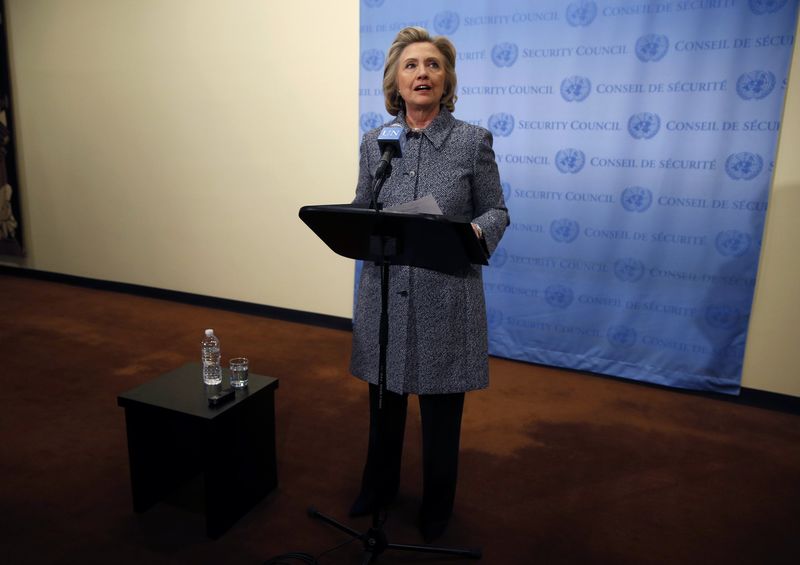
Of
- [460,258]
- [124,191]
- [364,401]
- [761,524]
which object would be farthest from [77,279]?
[761,524]

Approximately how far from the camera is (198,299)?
477 cm

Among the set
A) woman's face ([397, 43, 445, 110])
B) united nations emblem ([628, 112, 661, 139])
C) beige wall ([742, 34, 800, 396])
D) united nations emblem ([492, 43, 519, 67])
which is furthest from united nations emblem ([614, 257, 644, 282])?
woman's face ([397, 43, 445, 110])

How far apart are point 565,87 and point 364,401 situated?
207 centimetres

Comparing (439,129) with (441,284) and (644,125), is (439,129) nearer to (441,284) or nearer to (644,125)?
(441,284)

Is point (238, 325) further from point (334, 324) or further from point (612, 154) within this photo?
point (612, 154)

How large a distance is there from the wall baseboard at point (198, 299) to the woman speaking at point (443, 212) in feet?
8.12

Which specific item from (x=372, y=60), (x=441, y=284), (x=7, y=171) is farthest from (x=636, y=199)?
(x=7, y=171)

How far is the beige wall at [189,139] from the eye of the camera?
13.2 ft

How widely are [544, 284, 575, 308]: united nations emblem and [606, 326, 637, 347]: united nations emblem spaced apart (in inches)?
11.5

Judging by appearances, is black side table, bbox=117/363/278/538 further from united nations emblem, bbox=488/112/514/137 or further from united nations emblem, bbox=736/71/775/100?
united nations emblem, bbox=736/71/775/100

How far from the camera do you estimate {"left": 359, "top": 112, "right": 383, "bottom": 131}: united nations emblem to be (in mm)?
3742

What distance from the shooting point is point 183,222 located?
4.71 metres

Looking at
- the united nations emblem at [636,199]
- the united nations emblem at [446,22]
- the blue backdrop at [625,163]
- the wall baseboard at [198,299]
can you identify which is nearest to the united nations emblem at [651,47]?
the blue backdrop at [625,163]

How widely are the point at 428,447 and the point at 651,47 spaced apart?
8.03ft
